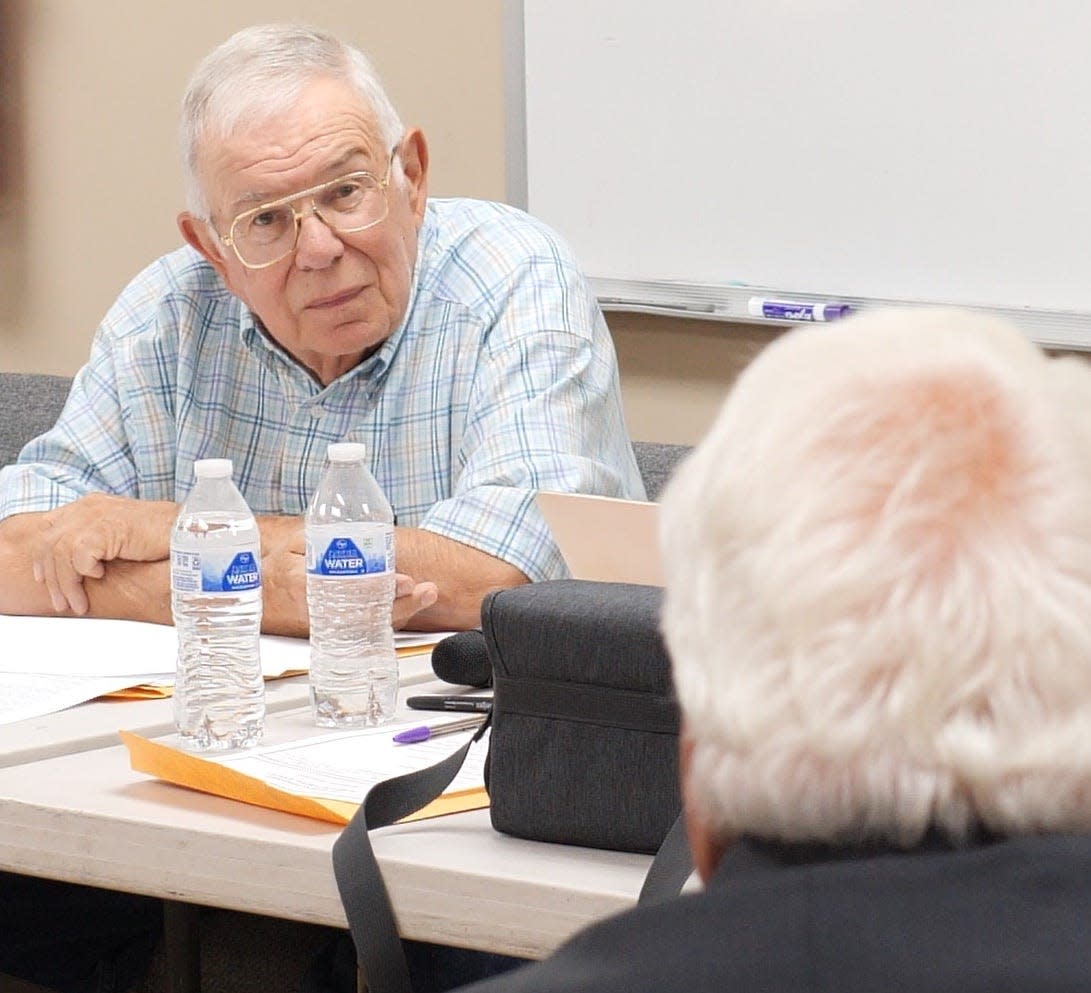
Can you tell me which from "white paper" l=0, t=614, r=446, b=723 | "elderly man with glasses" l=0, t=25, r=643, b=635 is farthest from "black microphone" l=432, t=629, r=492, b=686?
"elderly man with glasses" l=0, t=25, r=643, b=635

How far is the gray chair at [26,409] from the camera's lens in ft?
9.36

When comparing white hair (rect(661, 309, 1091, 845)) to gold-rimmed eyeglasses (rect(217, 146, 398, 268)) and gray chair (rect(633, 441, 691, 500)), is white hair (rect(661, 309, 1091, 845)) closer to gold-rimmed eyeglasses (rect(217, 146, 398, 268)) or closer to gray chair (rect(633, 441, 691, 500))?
gold-rimmed eyeglasses (rect(217, 146, 398, 268))

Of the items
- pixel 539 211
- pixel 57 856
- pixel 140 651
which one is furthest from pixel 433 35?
pixel 57 856

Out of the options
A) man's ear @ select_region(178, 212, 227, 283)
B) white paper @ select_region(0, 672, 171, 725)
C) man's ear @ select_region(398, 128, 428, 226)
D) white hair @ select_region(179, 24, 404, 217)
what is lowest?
white paper @ select_region(0, 672, 171, 725)

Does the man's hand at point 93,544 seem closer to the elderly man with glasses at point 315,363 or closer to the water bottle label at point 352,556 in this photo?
the elderly man with glasses at point 315,363

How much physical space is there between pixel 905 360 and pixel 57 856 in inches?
36.2

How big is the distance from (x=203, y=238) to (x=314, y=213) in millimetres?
217

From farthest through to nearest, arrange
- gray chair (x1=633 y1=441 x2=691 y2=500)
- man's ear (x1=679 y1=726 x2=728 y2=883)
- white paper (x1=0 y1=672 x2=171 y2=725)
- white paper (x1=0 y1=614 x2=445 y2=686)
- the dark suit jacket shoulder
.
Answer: gray chair (x1=633 y1=441 x2=691 y2=500) → white paper (x1=0 y1=614 x2=445 y2=686) → white paper (x1=0 y1=672 x2=171 y2=725) → man's ear (x1=679 y1=726 x2=728 y2=883) → the dark suit jacket shoulder

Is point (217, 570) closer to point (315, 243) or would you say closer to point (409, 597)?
point (409, 597)

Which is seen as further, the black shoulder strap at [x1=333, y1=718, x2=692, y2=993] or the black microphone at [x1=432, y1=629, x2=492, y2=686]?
the black microphone at [x1=432, y1=629, x2=492, y2=686]

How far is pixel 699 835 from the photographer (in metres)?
0.67

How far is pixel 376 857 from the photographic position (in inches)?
47.7

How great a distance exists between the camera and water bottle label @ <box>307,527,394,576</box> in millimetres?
1566

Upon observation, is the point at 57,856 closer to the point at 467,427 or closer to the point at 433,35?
the point at 467,427
